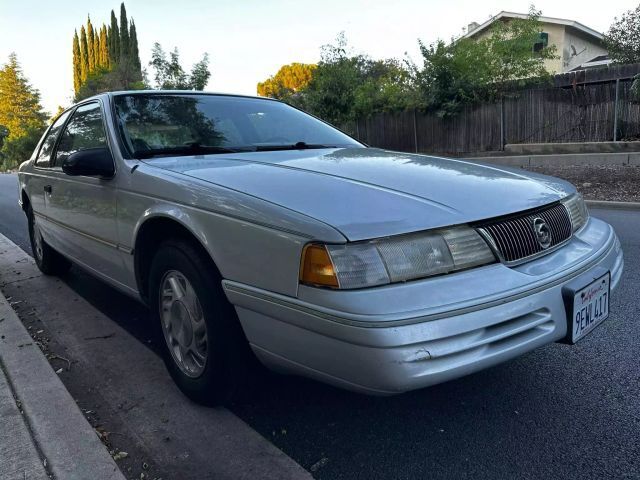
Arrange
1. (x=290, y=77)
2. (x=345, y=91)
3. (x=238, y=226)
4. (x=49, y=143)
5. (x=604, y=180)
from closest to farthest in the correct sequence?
(x=238, y=226), (x=49, y=143), (x=604, y=180), (x=345, y=91), (x=290, y=77)

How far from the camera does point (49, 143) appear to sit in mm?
4504

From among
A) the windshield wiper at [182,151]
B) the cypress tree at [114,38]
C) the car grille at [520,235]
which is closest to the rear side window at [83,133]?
the windshield wiper at [182,151]

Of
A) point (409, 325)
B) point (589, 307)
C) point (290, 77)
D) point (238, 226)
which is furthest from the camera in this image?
point (290, 77)

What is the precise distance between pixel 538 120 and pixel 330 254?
598 inches

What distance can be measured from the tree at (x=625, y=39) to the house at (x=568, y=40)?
17.8ft

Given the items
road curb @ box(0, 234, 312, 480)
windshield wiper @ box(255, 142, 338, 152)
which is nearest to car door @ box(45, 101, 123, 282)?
road curb @ box(0, 234, 312, 480)

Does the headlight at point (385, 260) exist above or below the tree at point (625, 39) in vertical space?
below

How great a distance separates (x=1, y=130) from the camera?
192 ft

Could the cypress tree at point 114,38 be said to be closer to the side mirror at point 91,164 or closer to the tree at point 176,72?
the tree at point 176,72

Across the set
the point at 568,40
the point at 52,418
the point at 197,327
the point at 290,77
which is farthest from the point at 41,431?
the point at 290,77

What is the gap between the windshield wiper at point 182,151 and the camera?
2.89 meters

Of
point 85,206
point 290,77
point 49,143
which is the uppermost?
point 290,77

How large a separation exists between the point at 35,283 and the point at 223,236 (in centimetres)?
358

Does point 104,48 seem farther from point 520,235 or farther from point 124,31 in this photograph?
point 520,235
